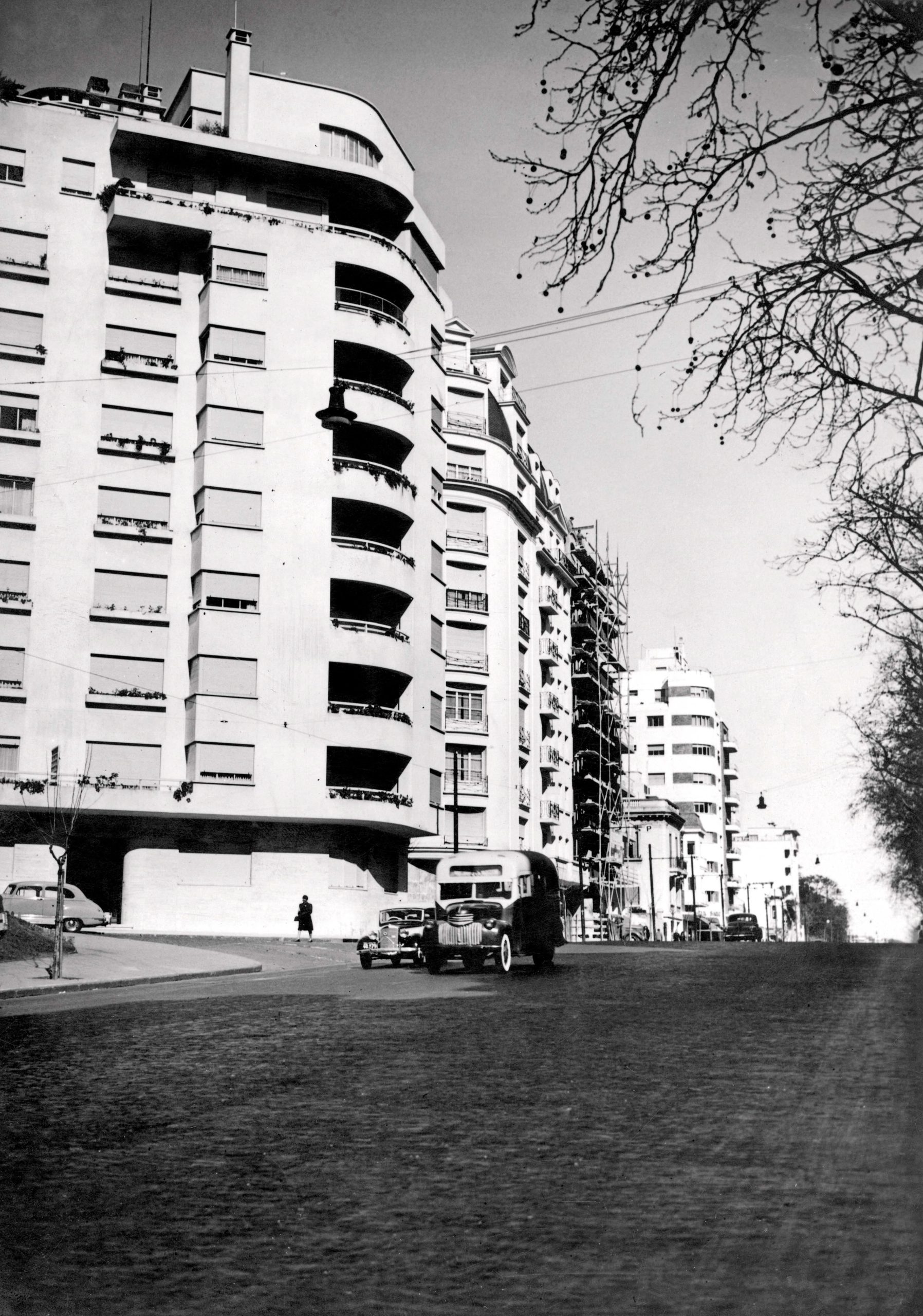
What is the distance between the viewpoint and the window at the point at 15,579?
4562 cm

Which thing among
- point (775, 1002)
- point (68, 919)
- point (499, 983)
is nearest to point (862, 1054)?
point (775, 1002)

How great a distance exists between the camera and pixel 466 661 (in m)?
62.6

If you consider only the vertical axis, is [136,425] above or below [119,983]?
above

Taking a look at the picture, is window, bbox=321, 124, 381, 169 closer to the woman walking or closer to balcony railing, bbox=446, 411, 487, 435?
balcony railing, bbox=446, 411, 487, 435

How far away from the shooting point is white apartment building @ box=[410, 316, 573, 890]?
61.1 meters

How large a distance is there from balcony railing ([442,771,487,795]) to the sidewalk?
83.6 feet

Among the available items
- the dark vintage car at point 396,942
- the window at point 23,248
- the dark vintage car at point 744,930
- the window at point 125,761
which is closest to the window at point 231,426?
the window at point 23,248

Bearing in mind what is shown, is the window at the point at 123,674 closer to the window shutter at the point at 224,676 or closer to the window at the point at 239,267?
the window shutter at the point at 224,676

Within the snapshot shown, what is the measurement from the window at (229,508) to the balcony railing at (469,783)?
55.2 feet

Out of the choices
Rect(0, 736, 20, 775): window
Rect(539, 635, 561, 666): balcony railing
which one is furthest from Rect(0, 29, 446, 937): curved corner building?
Rect(539, 635, 561, 666): balcony railing

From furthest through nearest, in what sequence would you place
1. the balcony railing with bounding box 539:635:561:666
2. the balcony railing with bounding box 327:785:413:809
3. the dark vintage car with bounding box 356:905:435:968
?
1. the balcony railing with bounding box 539:635:561:666
2. the balcony railing with bounding box 327:785:413:809
3. the dark vintage car with bounding box 356:905:435:968

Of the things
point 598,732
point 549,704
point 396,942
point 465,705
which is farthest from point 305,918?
point 598,732

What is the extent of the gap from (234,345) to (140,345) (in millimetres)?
3229

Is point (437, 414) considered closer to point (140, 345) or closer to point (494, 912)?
point (140, 345)
